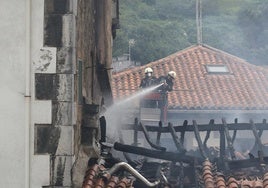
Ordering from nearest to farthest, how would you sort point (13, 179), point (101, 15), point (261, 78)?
point (13, 179) → point (101, 15) → point (261, 78)

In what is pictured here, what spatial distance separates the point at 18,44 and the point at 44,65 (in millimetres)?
424

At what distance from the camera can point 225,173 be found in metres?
9.85

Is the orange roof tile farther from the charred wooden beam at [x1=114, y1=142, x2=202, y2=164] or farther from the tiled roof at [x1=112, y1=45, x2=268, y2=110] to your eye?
the tiled roof at [x1=112, y1=45, x2=268, y2=110]

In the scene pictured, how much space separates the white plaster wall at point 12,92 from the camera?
6801 millimetres

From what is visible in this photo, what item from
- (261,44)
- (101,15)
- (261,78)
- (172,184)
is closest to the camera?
(172,184)

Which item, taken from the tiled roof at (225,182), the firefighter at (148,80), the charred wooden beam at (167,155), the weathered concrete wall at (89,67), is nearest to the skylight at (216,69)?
the firefighter at (148,80)

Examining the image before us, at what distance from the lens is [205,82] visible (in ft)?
92.5

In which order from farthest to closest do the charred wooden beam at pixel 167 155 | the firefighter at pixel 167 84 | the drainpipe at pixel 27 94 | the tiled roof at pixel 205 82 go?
the tiled roof at pixel 205 82, the firefighter at pixel 167 84, the charred wooden beam at pixel 167 155, the drainpipe at pixel 27 94

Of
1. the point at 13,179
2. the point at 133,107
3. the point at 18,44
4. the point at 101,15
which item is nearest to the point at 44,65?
the point at 18,44

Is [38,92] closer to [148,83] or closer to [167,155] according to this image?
[167,155]

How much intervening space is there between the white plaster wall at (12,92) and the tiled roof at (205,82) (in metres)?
18.4

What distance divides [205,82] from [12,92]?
2192 centimetres

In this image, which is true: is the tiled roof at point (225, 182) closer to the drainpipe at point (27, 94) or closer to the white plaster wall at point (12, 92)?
the drainpipe at point (27, 94)

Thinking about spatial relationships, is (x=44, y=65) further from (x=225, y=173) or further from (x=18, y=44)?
(x=225, y=173)
